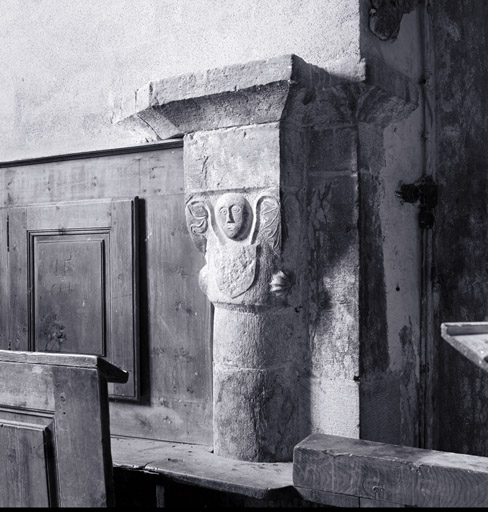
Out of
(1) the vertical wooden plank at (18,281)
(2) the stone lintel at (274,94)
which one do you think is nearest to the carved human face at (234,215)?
(2) the stone lintel at (274,94)

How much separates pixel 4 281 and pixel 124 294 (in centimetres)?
79

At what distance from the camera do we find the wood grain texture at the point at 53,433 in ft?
8.02

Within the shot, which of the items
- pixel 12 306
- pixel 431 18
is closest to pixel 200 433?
pixel 12 306

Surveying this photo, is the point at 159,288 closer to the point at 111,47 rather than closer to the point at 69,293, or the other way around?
the point at 69,293

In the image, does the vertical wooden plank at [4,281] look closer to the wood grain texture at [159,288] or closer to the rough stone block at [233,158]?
the wood grain texture at [159,288]

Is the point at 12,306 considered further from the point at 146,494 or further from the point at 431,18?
the point at 431,18

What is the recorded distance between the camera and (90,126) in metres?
3.67

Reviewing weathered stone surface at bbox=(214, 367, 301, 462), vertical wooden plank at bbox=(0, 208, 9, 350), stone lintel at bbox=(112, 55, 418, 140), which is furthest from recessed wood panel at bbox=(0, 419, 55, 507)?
vertical wooden plank at bbox=(0, 208, 9, 350)

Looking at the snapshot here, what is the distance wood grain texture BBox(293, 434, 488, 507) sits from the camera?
2.03 m

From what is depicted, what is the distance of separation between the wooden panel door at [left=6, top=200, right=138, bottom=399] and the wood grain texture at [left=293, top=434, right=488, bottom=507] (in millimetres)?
1433

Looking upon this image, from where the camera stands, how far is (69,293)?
373cm

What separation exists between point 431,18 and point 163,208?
1.38 metres

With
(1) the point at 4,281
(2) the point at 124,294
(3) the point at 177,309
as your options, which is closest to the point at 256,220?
(3) the point at 177,309

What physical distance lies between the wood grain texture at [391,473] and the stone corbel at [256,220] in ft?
2.11
